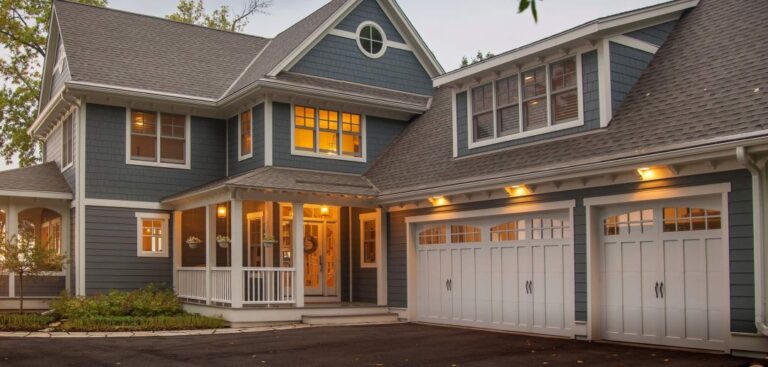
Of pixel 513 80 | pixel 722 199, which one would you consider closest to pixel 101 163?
pixel 513 80

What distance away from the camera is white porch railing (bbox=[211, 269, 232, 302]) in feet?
54.0

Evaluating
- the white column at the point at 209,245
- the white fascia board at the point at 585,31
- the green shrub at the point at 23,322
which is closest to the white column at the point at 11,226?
the green shrub at the point at 23,322

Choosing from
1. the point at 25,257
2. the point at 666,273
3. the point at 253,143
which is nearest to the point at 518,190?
the point at 666,273

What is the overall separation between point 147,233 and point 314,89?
17.6 feet

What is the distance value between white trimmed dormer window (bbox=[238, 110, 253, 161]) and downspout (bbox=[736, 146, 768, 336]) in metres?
11.8

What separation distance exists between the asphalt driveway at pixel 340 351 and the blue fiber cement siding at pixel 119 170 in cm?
540

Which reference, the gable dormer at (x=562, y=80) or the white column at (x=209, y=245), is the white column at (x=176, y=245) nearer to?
the white column at (x=209, y=245)

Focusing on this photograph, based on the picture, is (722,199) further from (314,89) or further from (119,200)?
(119,200)

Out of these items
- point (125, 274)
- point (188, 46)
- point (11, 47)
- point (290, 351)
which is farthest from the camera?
point (11, 47)

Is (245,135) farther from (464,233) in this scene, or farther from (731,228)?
→ (731,228)

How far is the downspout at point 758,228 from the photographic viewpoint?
10422mm

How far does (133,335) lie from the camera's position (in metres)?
14.3

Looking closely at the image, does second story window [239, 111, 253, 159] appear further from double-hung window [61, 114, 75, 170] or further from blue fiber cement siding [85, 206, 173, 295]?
double-hung window [61, 114, 75, 170]

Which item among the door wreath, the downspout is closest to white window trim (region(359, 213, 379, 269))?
the door wreath
